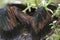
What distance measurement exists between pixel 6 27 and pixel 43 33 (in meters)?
0.25

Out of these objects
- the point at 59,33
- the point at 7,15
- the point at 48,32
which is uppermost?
the point at 7,15

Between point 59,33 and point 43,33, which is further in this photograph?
point 43,33

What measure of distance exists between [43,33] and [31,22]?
0.11m

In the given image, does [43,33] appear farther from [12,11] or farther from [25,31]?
[12,11]

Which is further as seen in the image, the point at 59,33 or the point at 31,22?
the point at 31,22

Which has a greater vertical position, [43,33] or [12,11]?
[12,11]

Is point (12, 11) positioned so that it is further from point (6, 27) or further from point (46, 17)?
point (46, 17)

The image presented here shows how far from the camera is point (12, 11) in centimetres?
111

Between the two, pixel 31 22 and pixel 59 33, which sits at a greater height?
pixel 31 22

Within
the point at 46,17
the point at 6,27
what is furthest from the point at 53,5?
the point at 6,27

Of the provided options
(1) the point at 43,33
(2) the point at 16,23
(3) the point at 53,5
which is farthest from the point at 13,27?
(3) the point at 53,5

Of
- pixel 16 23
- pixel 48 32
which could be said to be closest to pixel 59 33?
pixel 48 32

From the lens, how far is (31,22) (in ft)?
3.59

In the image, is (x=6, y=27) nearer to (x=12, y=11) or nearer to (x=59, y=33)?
(x=12, y=11)
